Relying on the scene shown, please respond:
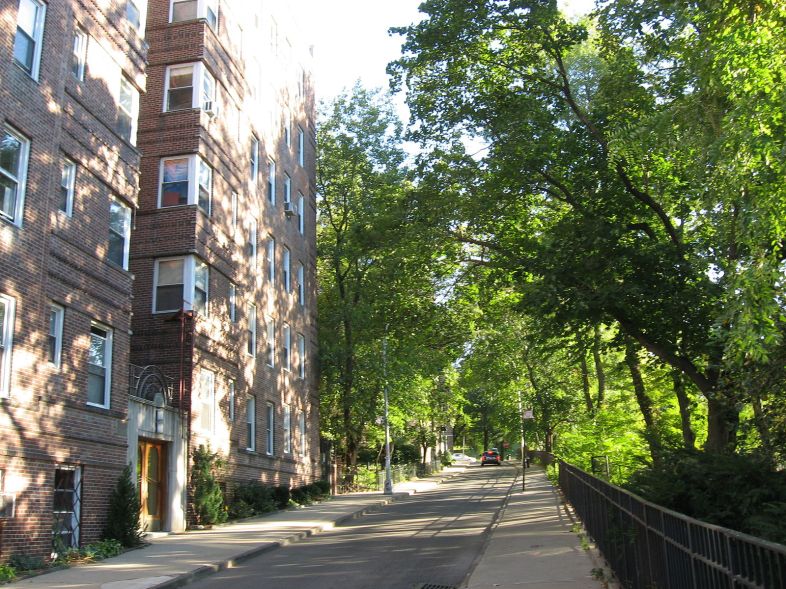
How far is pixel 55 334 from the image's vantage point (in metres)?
13.4

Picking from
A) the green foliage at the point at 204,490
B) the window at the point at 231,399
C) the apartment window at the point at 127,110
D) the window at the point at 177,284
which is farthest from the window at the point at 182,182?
A: the green foliage at the point at 204,490

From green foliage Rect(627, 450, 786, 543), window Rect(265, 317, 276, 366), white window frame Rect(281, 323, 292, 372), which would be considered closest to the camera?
green foliage Rect(627, 450, 786, 543)

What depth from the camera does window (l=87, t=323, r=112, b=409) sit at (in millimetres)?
14531

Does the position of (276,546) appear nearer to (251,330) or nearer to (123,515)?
(123,515)

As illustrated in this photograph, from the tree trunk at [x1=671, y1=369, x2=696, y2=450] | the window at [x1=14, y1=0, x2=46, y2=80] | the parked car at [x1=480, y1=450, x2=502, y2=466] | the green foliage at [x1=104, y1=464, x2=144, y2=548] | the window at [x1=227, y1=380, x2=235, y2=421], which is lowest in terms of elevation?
the green foliage at [x1=104, y1=464, x2=144, y2=548]

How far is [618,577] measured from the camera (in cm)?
866

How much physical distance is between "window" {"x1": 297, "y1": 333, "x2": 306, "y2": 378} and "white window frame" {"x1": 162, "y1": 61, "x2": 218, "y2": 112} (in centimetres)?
1221

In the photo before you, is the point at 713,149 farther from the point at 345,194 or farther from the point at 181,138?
the point at 345,194

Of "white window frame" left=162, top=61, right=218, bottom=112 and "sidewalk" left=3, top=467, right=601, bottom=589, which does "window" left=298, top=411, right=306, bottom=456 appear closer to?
"sidewalk" left=3, top=467, right=601, bottom=589

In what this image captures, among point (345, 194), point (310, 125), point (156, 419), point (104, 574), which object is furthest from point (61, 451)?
point (345, 194)

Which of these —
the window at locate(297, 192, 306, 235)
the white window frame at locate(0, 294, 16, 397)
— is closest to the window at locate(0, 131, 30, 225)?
the white window frame at locate(0, 294, 16, 397)

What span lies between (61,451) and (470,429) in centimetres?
9467

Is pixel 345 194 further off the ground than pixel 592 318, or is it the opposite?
pixel 345 194

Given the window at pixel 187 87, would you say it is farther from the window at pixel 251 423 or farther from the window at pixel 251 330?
the window at pixel 251 423
